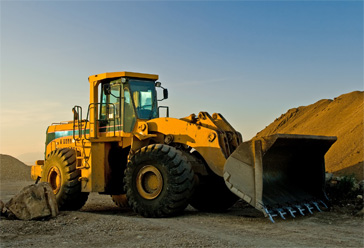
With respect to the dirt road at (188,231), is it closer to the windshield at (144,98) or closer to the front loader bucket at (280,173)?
the front loader bucket at (280,173)

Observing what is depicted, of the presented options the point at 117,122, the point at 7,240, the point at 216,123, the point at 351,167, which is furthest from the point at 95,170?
the point at 351,167

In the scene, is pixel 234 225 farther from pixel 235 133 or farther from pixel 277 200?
pixel 235 133

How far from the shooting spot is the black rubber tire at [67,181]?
1220 centimetres

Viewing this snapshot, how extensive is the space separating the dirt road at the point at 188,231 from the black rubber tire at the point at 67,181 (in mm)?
1733

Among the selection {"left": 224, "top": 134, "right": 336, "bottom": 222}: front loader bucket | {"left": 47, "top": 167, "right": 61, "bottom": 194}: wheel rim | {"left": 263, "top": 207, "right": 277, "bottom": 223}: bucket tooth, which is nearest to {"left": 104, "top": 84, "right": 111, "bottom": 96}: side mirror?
{"left": 47, "top": 167, "right": 61, "bottom": 194}: wheel rim

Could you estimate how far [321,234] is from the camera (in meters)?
8.23

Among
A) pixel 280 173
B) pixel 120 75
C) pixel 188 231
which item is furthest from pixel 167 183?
pixel 120 75

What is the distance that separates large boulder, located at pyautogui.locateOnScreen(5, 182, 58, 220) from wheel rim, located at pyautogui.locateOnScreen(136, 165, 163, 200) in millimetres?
1997

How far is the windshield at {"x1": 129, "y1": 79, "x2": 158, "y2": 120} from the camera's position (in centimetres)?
1173

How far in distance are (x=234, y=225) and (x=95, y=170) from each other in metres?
4.36

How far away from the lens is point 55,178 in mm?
12969

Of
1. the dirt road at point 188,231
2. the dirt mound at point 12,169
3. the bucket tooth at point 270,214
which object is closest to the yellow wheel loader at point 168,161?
the bucket tooth at point 270,214

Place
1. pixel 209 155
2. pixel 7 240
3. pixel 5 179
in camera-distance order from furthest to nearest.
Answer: pixel 5 179, pixel 209 155, pixel 7 240

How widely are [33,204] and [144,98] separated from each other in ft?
12.8
